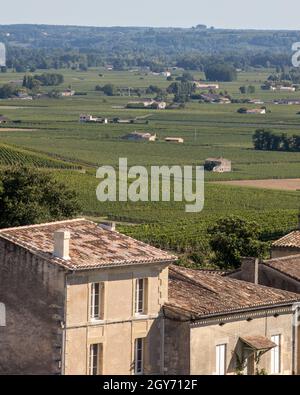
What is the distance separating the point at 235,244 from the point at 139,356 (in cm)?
2477

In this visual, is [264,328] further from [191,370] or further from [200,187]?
[200,187]

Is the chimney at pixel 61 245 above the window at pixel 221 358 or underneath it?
above

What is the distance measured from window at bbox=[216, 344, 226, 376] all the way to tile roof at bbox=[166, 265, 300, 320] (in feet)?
2.30

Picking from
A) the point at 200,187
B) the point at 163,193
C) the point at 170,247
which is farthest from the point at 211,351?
the point at 200,187

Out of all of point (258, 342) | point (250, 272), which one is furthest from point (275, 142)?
point (258, 342)

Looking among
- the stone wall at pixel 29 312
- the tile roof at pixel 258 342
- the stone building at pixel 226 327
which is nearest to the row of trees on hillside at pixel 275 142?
the stone building at pixel 226 327

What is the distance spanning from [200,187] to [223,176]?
13039 millimetres

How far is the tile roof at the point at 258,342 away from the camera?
29.7 m

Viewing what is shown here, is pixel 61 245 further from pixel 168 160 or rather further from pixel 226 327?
pixel 168 160

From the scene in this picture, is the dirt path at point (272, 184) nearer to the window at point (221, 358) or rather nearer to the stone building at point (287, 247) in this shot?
the stone building at point (287, 247)

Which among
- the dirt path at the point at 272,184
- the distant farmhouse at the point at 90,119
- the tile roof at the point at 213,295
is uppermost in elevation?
the tile roof at the point at 213,295

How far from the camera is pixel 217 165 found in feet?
416

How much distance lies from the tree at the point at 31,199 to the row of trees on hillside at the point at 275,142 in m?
91.8

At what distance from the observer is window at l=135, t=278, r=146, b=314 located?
28.5 m
